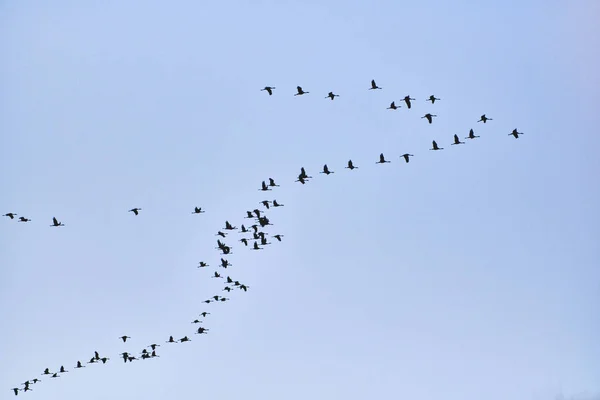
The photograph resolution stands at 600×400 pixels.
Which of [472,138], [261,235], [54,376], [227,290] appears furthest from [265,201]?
[54,376]

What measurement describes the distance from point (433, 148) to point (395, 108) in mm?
7364

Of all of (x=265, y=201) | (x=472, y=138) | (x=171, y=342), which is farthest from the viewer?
(x=171, y=342)

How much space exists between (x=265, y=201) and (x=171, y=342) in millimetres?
27944

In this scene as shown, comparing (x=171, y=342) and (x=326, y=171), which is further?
(x=171, y=342)

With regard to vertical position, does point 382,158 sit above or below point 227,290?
above

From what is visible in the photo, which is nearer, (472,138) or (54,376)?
(472,138)

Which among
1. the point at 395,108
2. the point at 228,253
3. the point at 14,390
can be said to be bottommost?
the point at 14,390

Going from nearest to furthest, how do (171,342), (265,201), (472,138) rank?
(472,138)
(265,201)
(171,342)

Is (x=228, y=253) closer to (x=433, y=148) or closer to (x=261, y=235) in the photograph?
(x=261, y=235)

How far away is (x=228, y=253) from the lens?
18862cm

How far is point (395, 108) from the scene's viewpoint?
173m

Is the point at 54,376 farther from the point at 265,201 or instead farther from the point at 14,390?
the point at 265,201

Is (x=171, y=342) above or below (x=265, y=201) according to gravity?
below

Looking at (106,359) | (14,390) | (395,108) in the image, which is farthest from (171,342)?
(395,108)
